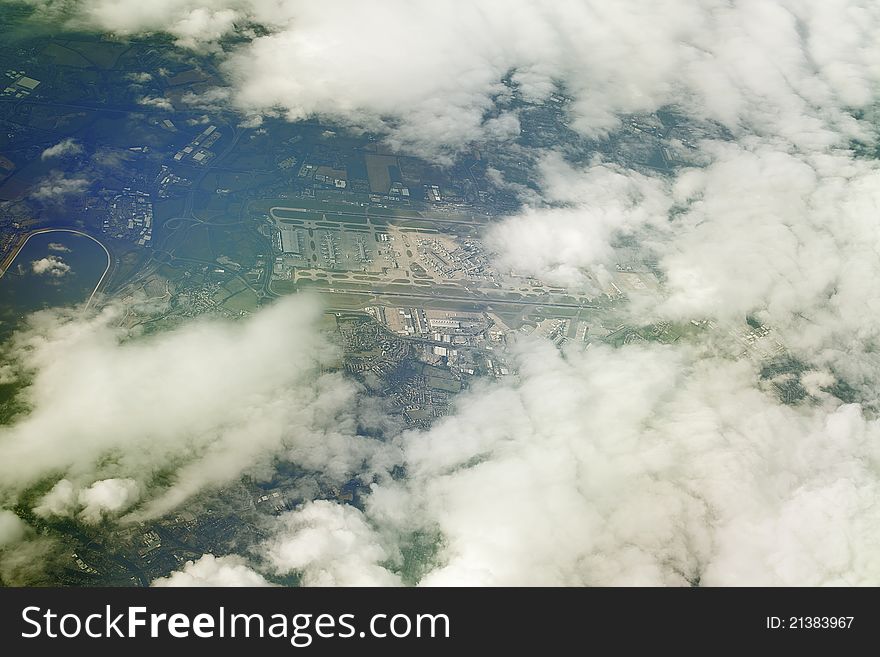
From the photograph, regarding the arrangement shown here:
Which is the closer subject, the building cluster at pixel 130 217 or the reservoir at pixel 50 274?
the reservoir at pixel 50 274

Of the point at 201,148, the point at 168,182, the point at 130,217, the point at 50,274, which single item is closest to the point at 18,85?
the point at 201,148

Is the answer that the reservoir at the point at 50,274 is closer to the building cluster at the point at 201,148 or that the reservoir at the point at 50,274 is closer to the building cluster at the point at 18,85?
the building cluster at the point at 201,148

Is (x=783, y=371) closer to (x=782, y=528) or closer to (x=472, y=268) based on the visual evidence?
(x=782, y=528)

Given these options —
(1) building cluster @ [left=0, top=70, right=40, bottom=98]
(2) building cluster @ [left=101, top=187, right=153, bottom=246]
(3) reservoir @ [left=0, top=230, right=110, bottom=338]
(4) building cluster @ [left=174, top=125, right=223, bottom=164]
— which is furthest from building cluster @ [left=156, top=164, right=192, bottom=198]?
(1) building cluster @ [left=0, top=70, right=40, bottom=98]

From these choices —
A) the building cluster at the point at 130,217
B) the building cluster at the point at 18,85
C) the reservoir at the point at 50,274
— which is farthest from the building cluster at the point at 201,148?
the building cluster at the point at 18,85

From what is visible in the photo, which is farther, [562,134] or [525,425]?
[562,134]

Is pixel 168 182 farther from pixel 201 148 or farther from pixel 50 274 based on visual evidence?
pixel 50 274

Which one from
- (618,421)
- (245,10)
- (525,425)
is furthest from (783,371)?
(245,10)

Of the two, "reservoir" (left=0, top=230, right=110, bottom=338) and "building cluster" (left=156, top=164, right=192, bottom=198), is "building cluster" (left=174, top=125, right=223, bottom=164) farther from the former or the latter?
"reservoir" (left=0, top=230, right=110, bottom=338)

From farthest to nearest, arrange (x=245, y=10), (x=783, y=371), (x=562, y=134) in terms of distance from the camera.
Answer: (x=245, y=10), (x=562, y=134), (x=783, y=371)
